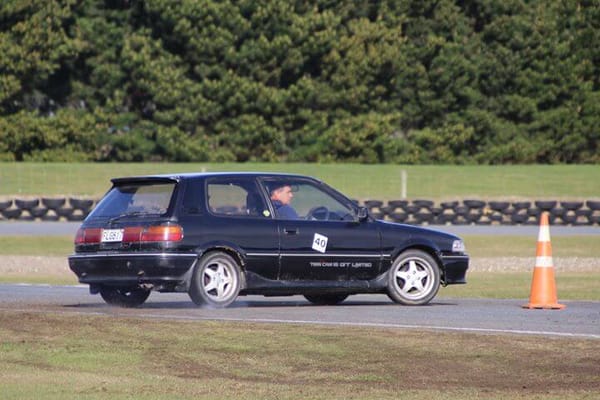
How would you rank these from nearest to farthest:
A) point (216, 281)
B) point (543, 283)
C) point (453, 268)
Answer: point (216, 281), point (543, 283), point (453, 268)

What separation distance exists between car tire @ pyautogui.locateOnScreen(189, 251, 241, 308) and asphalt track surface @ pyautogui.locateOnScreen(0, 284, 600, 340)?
155 mm

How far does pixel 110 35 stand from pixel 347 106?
1038cm

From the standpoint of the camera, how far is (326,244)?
47.7 ft

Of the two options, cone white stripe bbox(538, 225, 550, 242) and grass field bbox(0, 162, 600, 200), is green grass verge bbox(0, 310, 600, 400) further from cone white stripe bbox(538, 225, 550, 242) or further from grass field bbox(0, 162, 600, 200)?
grass field bbox(0, 162, 600, 200)

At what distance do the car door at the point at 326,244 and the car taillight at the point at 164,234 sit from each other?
1.16 meters

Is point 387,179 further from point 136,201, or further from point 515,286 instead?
point 136,201

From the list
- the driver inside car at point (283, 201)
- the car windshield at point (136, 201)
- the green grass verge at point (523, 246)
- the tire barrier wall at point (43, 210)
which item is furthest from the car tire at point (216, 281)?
the tire barrier wall at point (43, 210)

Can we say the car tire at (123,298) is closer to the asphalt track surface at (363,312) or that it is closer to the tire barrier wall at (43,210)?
the asphalt track surface at (363,312)

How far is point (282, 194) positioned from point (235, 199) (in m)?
0.57

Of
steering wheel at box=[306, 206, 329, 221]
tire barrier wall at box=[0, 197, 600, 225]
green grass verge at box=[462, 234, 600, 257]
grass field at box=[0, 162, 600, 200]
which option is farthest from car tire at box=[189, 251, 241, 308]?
grass field at box=[0, 162, 600, 200]

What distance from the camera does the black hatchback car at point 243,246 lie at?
13820 millimetres

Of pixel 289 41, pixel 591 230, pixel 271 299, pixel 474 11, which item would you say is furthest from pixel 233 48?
pixel 271 299

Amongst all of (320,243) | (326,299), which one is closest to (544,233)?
(320,243)

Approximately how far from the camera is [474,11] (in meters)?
62.2
